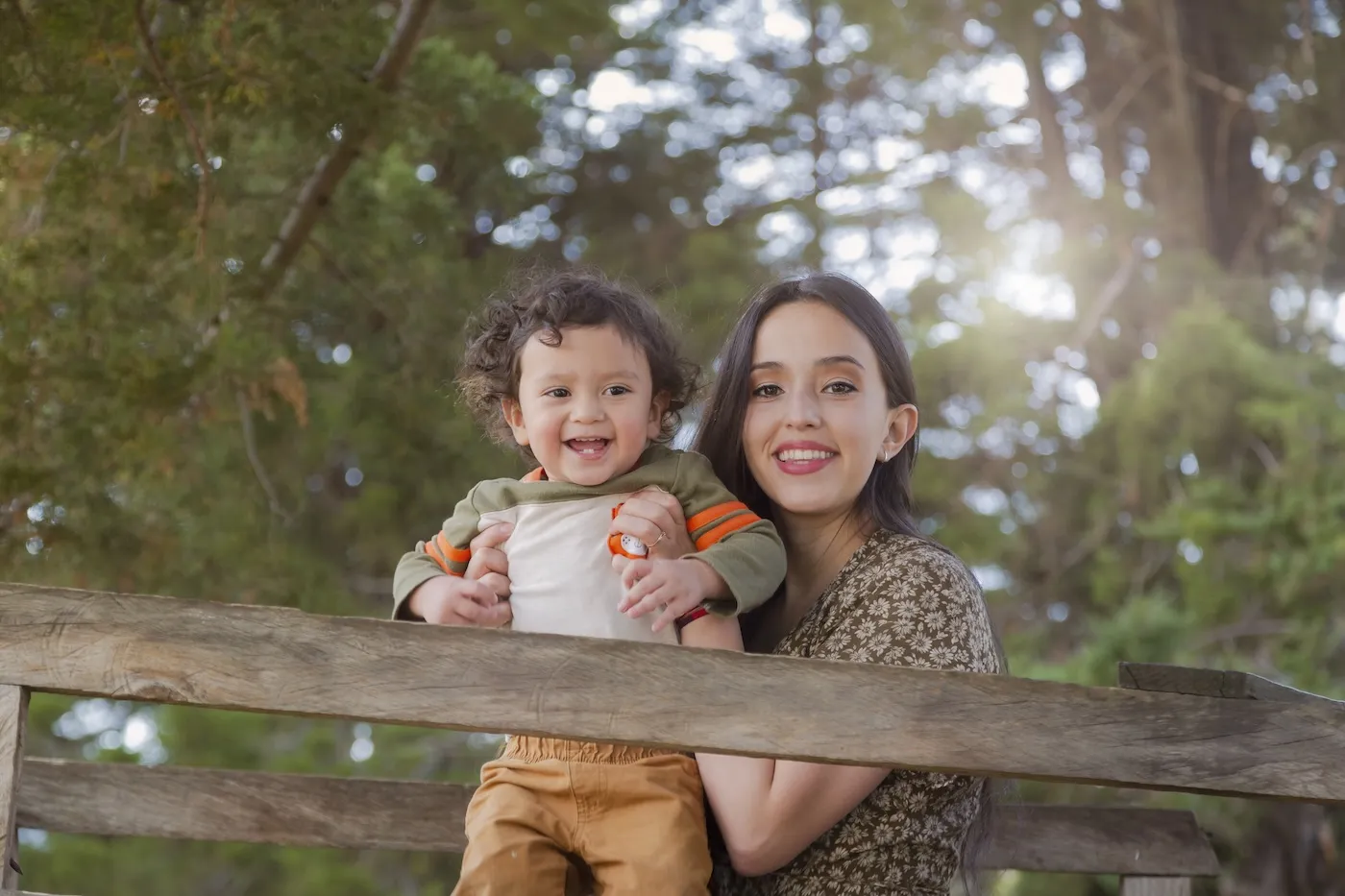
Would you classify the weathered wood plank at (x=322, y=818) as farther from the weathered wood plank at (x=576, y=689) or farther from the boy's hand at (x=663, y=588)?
the weathered wood plank at (x=576, y=689)

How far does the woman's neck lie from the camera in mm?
2572

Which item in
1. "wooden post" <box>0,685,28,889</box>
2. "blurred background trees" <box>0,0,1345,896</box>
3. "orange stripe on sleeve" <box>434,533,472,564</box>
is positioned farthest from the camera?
"blurred background trees" <box>0,0,1345,896</box>

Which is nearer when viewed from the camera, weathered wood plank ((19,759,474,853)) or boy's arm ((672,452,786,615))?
boy's arm ((672,452,786,615))

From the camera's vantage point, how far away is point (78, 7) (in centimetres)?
341

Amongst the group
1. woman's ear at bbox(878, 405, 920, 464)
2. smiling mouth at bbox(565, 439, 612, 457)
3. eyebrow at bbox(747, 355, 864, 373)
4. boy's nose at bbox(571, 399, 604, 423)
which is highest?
eyebrow at bbox(747, 355, 864, 373)

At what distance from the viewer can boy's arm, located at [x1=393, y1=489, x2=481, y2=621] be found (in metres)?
2.46

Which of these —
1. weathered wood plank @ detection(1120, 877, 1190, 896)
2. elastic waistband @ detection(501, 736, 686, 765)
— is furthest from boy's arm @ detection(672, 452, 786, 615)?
weathered wood plank @ detection(1120, 877, 1190, 896)

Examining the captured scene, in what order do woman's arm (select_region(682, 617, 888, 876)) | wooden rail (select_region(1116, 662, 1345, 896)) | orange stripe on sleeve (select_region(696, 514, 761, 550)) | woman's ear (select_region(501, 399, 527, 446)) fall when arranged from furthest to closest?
woman's ear (select_region(501, 399, 527, 446))
orange stripe on sleeve (select_region(696, 514, 761, 550))
woman's arm (select_region(682, 617, 888, 876))
wooden rail (select_region(1116, 662, 1345, 896))

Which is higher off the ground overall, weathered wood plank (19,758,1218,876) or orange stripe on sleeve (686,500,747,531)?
orange stripe on sleeve (686,500,747,531)

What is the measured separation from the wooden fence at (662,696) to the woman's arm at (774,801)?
333mm

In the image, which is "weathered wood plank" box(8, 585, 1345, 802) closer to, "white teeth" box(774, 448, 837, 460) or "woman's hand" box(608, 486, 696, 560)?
"woman's hand" box(608, 486, 696, 560)

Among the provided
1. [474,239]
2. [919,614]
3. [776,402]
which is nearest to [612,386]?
[776,402]

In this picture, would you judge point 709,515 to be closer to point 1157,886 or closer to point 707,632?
point 707,632

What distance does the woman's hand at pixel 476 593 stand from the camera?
7.75ft
